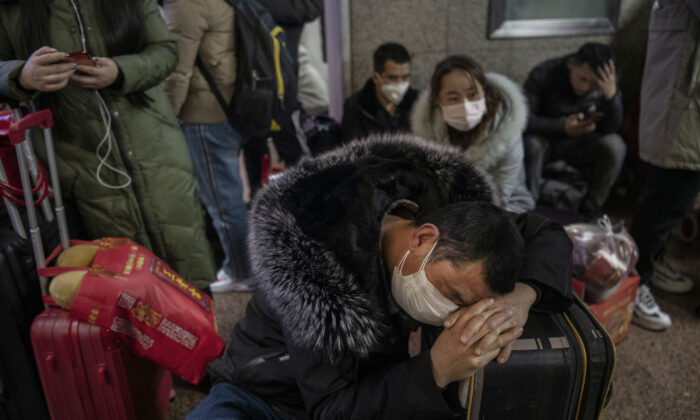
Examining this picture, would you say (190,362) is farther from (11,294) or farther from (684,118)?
(684,118)

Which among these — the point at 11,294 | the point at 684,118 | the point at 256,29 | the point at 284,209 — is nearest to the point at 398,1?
the point at 256,29

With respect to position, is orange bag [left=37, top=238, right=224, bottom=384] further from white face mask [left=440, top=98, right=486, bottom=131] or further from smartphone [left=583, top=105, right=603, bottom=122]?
smartphone [left=583, top=105, right=603, bottom=122]

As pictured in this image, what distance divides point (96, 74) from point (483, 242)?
1.25 m

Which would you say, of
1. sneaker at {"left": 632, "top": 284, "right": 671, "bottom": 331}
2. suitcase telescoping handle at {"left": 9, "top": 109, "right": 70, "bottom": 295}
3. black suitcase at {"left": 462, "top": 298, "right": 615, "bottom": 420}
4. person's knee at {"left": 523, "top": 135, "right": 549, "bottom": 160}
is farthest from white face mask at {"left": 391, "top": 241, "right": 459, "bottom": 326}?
person's knee at {"left": 523, "top": 135, "right": 549, "bottom": 160}

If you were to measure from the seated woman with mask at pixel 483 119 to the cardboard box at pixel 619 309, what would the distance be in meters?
0.51

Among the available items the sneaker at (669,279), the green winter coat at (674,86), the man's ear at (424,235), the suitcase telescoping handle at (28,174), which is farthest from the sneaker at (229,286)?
the sneaker at (669,279)

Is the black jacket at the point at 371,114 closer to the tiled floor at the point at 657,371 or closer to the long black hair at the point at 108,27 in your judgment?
the tiled floor at the point at 657,371

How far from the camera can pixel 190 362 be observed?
1.49 metres

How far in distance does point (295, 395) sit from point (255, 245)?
0.41 m

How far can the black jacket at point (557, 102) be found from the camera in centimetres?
288

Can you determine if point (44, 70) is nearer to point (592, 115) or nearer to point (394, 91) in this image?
point (394, 91)

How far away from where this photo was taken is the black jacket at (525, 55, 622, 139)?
2.88 metres

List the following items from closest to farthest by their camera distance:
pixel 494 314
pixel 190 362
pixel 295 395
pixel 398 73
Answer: pixel 494 314 < pixel 295 395 < pixel 190 362 < pixel 398 73

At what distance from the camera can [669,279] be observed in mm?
2453
